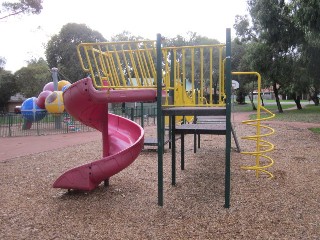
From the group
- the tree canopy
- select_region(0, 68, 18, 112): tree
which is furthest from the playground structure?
select_region(0, 68, 18, 112): tree

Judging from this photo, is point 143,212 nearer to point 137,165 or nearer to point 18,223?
point 18,223

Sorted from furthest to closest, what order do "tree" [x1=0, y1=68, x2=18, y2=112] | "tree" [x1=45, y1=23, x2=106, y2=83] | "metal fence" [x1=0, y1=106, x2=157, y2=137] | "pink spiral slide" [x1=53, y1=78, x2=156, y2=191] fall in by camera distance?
"tree" [x1=0, y1=68, x2=18, y2=112]
"tree" [x1=45, y1=23, x2=106, y2=83]
"metal fence" [x1=0, y1=106, x2=157, y2=137]
"pink spiral slide" [x1=53, y1=78, x2=156, y2=191]

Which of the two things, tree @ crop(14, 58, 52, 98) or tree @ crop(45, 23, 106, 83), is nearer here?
tree @ crop(14, 58, 52, 98)

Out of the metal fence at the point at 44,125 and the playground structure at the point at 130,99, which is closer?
the playground structure at the point at 130,99

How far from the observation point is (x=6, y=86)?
39469 mm

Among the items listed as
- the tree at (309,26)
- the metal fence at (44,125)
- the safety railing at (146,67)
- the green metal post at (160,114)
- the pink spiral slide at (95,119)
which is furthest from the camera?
the metal fence at (44,125)

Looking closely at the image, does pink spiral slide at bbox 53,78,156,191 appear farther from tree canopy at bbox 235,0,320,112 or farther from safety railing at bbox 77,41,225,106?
tree canopy at bbox 235,0,320,112

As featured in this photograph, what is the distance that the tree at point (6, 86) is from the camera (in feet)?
128

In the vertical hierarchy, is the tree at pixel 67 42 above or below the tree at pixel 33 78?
above

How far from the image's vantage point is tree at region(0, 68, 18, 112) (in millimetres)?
39125

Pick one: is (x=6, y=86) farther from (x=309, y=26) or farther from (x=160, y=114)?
(x=160, y=114)

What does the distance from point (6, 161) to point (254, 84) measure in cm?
3028

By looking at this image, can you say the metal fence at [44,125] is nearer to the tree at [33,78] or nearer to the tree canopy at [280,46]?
the tree canopy at [280,46]

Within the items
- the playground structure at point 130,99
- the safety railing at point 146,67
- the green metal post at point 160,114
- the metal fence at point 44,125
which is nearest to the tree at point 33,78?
the metal fence at point 44,125
